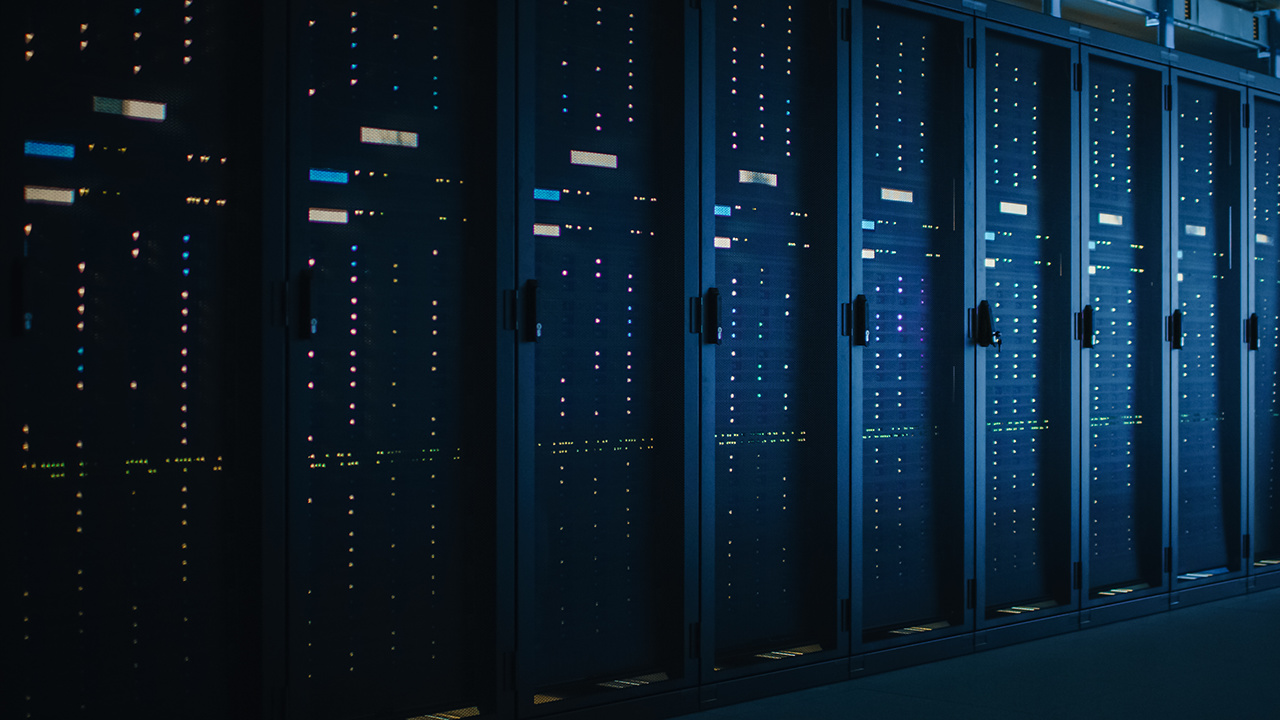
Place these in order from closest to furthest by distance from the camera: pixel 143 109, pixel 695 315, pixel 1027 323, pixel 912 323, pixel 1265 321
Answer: pixel 143 109 → pixel 695 315 → pixel 912 323 → pixel 1027 323 → pixel 1265 321

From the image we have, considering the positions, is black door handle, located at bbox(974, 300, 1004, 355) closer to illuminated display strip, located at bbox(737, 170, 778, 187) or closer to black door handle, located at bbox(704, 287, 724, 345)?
illuminated display strip, located at bbox(737, 170, 778, 187)

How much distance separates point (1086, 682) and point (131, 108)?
3163 mm

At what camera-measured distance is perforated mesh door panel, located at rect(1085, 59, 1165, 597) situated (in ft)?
13.5

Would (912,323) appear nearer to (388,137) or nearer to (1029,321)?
(1029,321)

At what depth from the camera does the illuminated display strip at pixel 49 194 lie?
203cm

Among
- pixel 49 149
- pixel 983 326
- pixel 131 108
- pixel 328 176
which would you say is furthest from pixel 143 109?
pixel 983 326

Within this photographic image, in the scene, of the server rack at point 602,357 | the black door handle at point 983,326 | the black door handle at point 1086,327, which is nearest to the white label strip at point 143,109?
the server rack at point 602,357

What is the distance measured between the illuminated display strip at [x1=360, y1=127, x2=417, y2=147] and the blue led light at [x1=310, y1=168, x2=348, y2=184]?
0.11 metres

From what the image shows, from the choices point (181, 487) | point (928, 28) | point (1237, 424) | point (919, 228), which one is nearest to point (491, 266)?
point (181, 487)

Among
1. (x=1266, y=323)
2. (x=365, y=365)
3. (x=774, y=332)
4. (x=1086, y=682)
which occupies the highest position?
(x=1266, y=323)

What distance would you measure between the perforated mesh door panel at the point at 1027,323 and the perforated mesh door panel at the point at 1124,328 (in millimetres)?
203

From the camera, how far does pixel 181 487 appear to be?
2.19 metres

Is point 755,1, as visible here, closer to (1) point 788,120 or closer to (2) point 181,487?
(1) point 788,120

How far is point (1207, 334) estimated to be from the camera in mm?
4574
